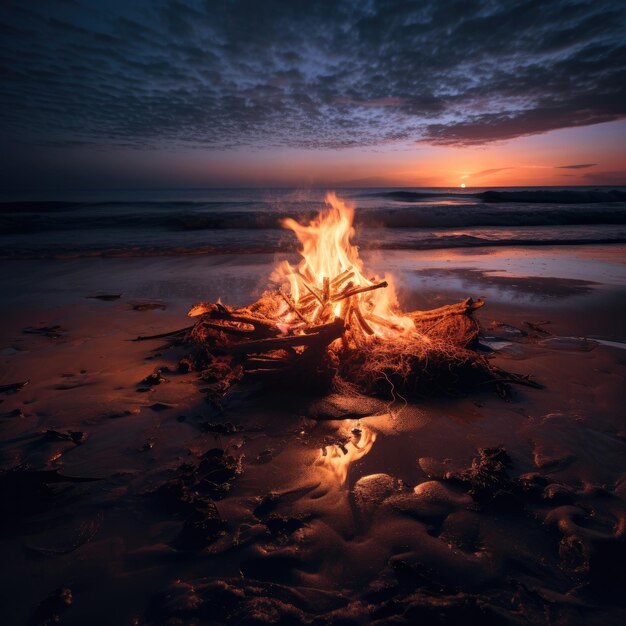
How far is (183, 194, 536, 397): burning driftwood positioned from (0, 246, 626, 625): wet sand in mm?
327

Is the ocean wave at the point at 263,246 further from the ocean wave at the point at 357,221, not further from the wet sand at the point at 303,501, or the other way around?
the wet sand at the point at 303,501

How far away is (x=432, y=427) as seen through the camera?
12.1 ft

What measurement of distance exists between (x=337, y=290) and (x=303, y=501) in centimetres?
303

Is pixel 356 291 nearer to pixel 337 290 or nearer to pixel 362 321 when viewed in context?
pixel 362 321

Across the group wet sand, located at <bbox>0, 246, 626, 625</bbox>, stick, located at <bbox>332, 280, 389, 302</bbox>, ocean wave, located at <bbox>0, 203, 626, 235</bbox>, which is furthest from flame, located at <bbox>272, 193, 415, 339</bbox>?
ocean wave, located at <bbox>0, 203, 626, 235</bbox>

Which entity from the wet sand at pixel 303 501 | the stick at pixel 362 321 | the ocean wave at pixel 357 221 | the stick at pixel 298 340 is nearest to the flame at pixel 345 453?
the wet sand at pixel 303 501

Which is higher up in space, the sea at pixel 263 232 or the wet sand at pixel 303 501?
the sea at pixel 263 232

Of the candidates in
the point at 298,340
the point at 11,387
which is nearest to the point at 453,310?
the point at 298,340

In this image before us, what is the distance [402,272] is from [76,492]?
10.1m

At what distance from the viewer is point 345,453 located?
10.8 ft

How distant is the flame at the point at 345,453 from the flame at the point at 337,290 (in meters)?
1.53

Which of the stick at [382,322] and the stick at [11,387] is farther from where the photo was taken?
the stick at [382,322]

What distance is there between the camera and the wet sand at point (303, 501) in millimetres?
2037

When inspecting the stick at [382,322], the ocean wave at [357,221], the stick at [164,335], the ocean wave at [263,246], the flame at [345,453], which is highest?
the ocean wave at [357,221]
